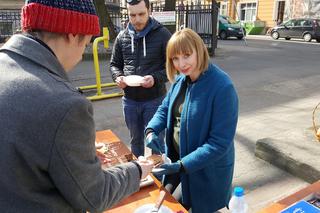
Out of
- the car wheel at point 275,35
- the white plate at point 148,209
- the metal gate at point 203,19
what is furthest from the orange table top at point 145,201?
the car wheel at point 275,35

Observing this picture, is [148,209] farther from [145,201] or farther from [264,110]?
[264,110]

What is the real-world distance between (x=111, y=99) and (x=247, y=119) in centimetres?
285

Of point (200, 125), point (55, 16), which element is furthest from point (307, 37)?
point (55, 16)

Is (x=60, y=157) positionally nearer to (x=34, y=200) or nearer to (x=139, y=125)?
(x=34, y=200)

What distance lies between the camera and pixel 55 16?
985 mm

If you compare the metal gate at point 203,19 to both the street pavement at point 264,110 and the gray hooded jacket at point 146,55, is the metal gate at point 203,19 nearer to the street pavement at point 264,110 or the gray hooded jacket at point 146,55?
the street pavement at point 264,110

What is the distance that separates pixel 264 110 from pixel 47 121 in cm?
535

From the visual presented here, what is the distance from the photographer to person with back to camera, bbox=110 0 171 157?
288 cm

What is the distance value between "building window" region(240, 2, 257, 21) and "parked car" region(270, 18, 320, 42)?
7942mm

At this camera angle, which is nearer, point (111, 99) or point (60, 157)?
point (60, 157)

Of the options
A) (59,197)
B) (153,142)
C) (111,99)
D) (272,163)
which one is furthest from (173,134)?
(111,99)

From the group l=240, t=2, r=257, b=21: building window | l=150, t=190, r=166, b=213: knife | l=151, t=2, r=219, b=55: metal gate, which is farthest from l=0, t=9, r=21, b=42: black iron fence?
l=240, t=2, r=257, b=21: building window

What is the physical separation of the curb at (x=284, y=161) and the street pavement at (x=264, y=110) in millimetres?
58

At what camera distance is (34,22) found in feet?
3.27
